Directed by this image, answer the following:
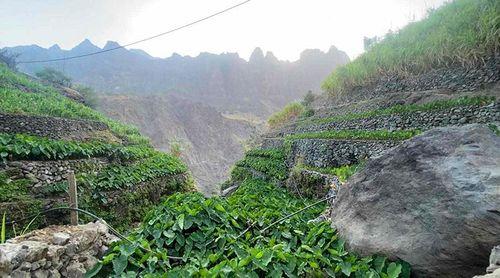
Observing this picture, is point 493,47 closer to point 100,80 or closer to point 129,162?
point 129,162

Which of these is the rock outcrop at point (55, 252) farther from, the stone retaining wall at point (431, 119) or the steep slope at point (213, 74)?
the steep slope at point (213, 74)

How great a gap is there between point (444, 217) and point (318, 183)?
5644mm

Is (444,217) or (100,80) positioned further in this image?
(100,80)

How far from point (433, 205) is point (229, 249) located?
2.81 meters

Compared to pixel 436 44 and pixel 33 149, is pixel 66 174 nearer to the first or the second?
pixel 33 149

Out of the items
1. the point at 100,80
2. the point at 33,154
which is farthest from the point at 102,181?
the point at 100,80

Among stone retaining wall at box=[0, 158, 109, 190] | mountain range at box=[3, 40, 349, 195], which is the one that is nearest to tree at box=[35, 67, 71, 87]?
mountain range at box=[3, 40, 349, 195]

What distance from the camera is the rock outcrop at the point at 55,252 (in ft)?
11.4

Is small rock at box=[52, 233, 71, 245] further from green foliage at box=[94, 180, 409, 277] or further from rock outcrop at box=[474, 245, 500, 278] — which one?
rock outcrop at box=[474, 245, 500, 278]

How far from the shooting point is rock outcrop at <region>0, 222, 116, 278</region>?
11.4 feet

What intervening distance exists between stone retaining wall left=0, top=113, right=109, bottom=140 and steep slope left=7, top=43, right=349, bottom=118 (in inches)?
2330

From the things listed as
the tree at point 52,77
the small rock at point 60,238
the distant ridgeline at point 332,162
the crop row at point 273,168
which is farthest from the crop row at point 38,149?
the tree at point 52,77

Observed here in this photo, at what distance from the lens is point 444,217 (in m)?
3.52

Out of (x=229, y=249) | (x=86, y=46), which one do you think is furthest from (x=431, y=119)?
(x=86, y=46)
